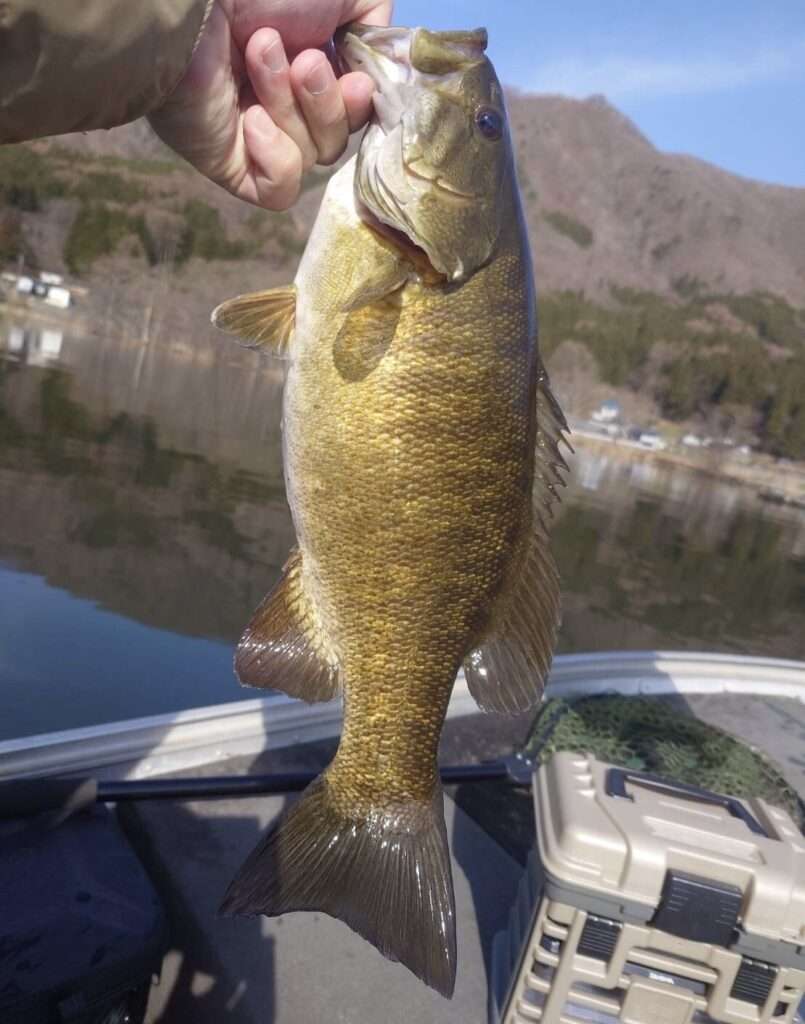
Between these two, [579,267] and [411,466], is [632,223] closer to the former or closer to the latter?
[579,267]

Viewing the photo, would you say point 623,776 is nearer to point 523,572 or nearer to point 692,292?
point 523,572

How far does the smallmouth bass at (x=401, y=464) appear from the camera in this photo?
146cm

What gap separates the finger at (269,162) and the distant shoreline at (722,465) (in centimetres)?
4361

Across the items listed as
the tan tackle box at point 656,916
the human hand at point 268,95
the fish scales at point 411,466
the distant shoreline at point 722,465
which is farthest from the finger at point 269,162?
the distant shoreline at point 722,465

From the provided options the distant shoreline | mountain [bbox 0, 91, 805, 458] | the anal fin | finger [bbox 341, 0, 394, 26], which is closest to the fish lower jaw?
finger [bbox 341, 0, 394, 26]

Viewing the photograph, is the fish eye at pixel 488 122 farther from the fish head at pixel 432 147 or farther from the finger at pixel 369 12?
the finger at pixel 369 12

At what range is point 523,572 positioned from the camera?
5.35 feet

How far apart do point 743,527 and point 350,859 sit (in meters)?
29.3

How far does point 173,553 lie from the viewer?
30.8ft

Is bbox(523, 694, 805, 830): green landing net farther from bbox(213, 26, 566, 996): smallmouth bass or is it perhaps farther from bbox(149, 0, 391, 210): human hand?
bbox(149, 0, 391, 210): human hand

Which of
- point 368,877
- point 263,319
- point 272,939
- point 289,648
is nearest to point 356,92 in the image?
point 263,319

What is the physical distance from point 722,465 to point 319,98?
52003 millimetres

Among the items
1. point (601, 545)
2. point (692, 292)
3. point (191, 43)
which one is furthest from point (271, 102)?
point (692, 292)

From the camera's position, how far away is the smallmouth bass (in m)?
1.46
